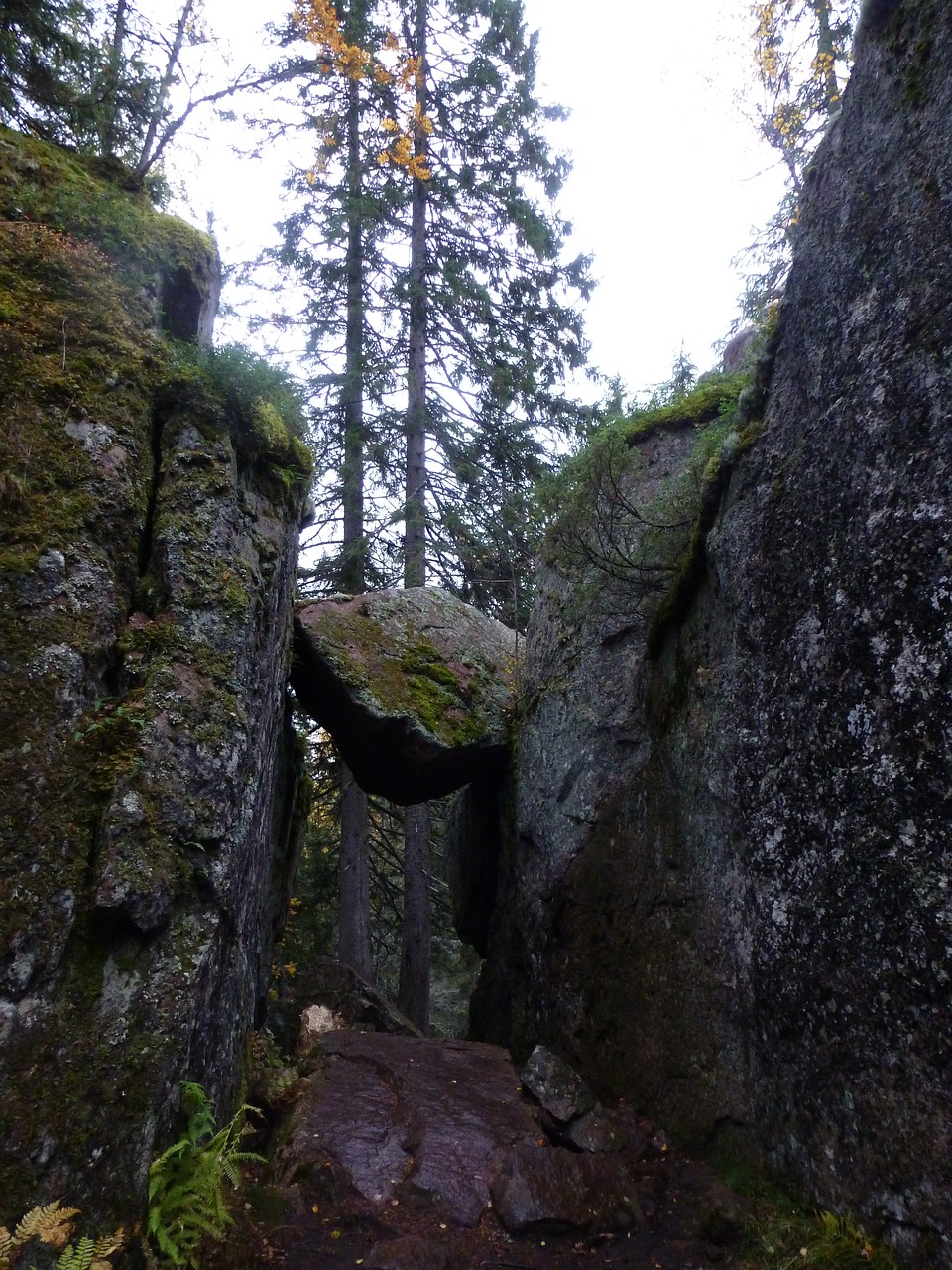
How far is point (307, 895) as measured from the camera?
43.6 ft

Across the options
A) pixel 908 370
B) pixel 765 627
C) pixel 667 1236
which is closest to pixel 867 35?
pixel 908 370

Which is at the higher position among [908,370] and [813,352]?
[813,352]

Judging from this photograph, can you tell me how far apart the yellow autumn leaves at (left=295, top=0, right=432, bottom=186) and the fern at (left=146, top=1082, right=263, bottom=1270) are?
12.2 metres

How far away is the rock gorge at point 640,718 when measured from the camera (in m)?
3.96

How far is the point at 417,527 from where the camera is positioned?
1261cm

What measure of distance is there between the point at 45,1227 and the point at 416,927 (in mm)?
8649

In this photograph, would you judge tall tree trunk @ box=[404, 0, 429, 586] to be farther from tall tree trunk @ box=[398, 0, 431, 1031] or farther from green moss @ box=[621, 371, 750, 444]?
green moss @ box=[621, 371, 750, 444]

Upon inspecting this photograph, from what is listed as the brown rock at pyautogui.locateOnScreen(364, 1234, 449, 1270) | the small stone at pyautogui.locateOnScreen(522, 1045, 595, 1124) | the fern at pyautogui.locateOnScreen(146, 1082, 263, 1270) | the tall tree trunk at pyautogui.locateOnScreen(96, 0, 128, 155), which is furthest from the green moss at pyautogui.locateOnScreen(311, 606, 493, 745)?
the tall tree trunk at pyautogui.locateOnScreen(96, 0, 128, 155)

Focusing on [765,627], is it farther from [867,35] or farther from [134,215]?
[134,215]

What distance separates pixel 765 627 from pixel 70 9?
874cm

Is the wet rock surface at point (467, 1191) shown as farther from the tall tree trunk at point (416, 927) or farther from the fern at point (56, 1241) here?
the tall tree trunk at point (416, 927)

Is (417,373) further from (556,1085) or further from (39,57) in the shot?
(556,1085)

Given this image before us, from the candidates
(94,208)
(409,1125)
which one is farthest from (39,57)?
(409,1125)

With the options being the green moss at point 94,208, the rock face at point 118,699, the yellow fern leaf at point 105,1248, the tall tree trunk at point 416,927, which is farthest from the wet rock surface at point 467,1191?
the green moss at point 94,208
